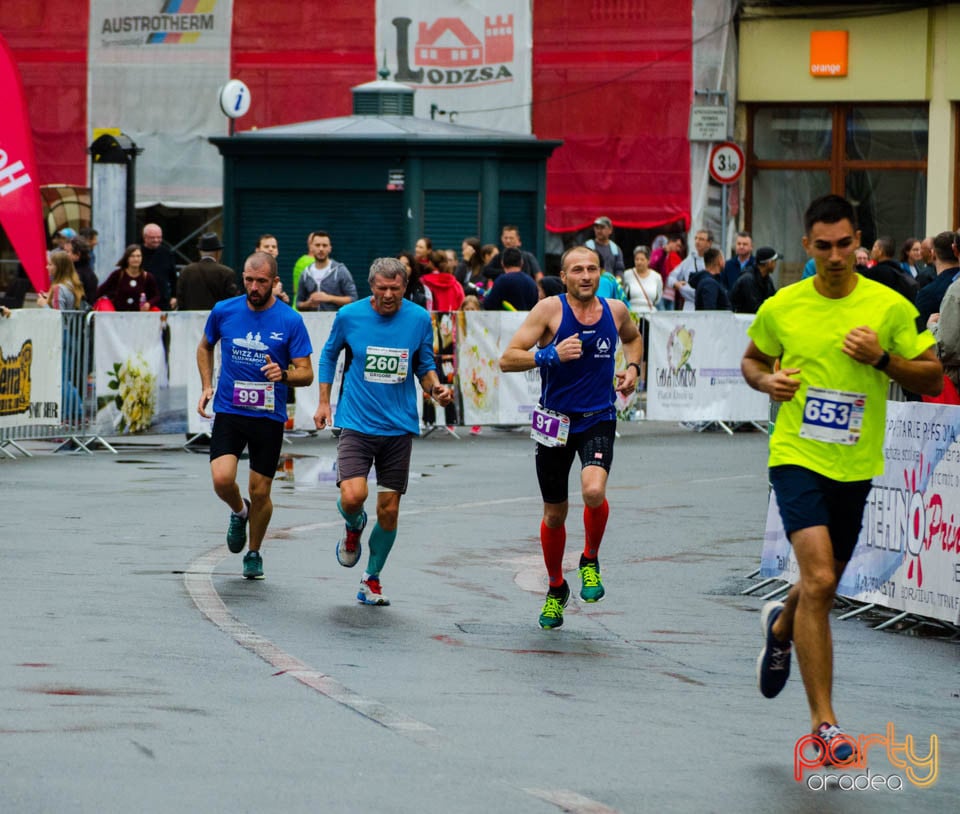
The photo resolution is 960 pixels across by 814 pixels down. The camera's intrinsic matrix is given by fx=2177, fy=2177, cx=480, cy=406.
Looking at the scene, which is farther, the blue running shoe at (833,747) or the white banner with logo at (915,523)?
the white banner with logo at (915,523)

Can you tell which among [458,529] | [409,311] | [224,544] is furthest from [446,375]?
[409,311]

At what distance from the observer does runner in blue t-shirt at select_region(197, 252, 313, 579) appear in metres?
11.8

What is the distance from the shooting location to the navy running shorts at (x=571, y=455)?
33.8ft

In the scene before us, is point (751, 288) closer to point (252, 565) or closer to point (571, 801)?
point (252, 565)

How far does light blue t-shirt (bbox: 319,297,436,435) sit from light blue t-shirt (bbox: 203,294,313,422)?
2.36 feet

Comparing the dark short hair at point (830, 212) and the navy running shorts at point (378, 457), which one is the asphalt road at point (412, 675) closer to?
the navy running shorts at point (378, 457)

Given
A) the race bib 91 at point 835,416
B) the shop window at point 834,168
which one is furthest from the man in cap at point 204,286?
the race bib 91 at point 835,416

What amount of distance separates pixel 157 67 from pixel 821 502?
87.8 feet

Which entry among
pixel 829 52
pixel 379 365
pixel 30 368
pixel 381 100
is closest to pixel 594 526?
pixel 379 365

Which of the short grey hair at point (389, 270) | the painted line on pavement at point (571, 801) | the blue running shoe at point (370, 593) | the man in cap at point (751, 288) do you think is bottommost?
the blue running shoe at point (370, 593)

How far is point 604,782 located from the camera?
6.57 metres

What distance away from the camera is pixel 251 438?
1195 cm

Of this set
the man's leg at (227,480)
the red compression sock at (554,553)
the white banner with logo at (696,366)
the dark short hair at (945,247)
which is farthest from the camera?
the white banner with logo at (696,366)

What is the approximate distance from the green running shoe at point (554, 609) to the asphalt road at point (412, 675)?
74 mm
